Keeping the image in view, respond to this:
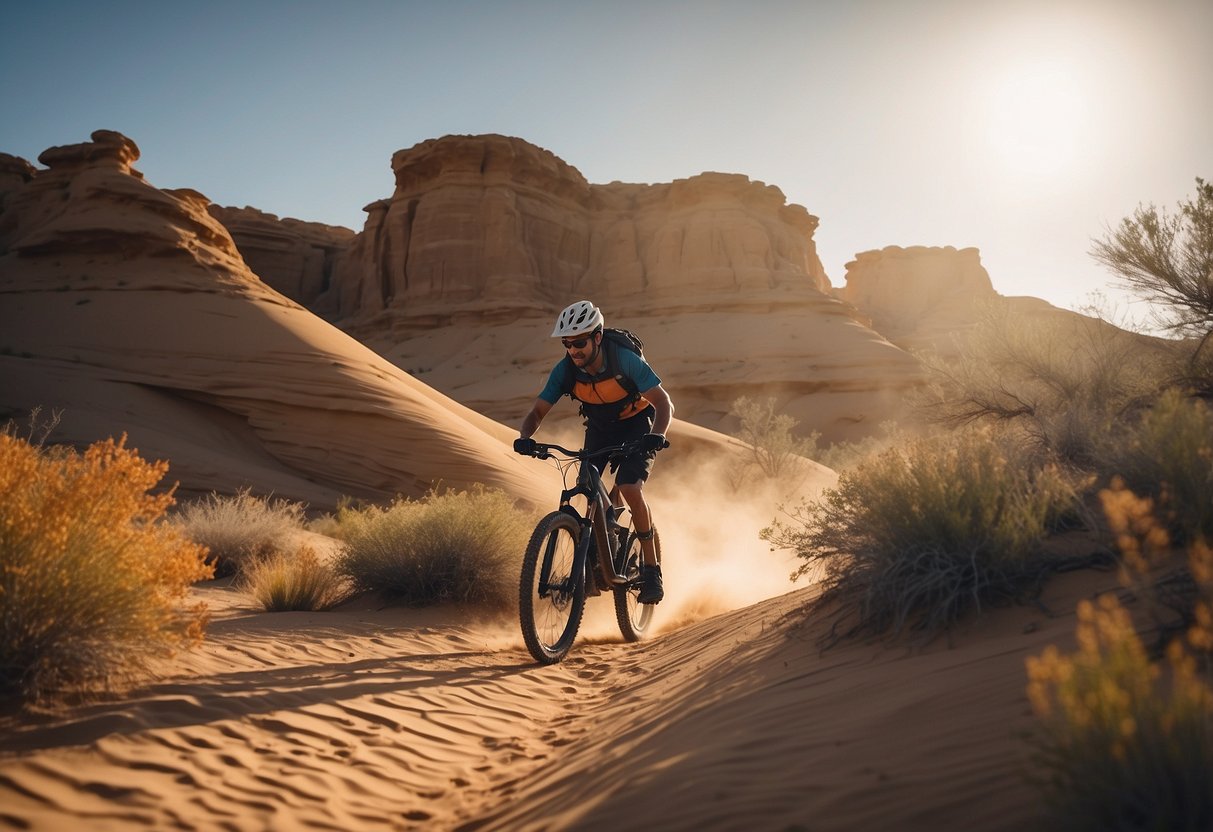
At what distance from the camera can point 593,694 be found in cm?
525

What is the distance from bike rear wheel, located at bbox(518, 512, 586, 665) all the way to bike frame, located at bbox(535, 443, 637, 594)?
0.05 meters

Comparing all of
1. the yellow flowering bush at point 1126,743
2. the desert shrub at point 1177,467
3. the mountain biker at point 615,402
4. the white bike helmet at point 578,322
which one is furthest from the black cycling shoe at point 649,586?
the yellow flowering bush at point 1126,743

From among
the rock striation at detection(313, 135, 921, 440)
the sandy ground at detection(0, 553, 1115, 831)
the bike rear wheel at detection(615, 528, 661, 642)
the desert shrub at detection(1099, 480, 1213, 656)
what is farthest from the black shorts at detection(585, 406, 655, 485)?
the rock striation at detection(313, 135, 921, 440)

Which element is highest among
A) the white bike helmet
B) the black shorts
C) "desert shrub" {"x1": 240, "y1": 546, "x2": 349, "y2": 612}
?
the white bike helmet

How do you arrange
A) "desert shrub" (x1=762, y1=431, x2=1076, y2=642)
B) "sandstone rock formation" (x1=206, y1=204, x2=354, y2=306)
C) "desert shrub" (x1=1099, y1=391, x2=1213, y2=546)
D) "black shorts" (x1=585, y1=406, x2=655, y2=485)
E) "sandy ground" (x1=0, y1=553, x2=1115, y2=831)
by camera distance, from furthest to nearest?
"sandstone rock formation" (x1=206, y1=204, x2=354, y2=306), "black shorts" (x1=585, y1=406, x2=655, y2=485), "desert shrub" (x1=762, y1=431, x2=1076, y2=642), "desert shrub" (x1=1099, y1=391, x2=1213, y2=546), "sandy ground" (x1=0, y1=553, x2=1115, y2=831)

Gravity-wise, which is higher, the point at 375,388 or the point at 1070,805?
the point at 375,388

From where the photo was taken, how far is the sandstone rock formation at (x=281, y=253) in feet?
209

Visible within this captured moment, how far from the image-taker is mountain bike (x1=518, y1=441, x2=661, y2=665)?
218 inches

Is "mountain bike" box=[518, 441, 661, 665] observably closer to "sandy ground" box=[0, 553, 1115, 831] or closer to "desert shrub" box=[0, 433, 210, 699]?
"sandy ground" box=[0, 553, 1115, 831]

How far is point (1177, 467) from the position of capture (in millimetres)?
3895

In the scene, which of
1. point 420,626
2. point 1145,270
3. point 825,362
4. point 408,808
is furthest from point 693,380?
point 408,808

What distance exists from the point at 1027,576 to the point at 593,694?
9.49ft

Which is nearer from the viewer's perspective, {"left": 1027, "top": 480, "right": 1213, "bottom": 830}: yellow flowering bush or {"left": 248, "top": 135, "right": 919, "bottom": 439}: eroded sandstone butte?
{"left": 1027, "top": 480, "right": 1213, "bottom": 830}: yellow flowering bush

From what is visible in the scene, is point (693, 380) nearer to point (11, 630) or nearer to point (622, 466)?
point (622, 466)
